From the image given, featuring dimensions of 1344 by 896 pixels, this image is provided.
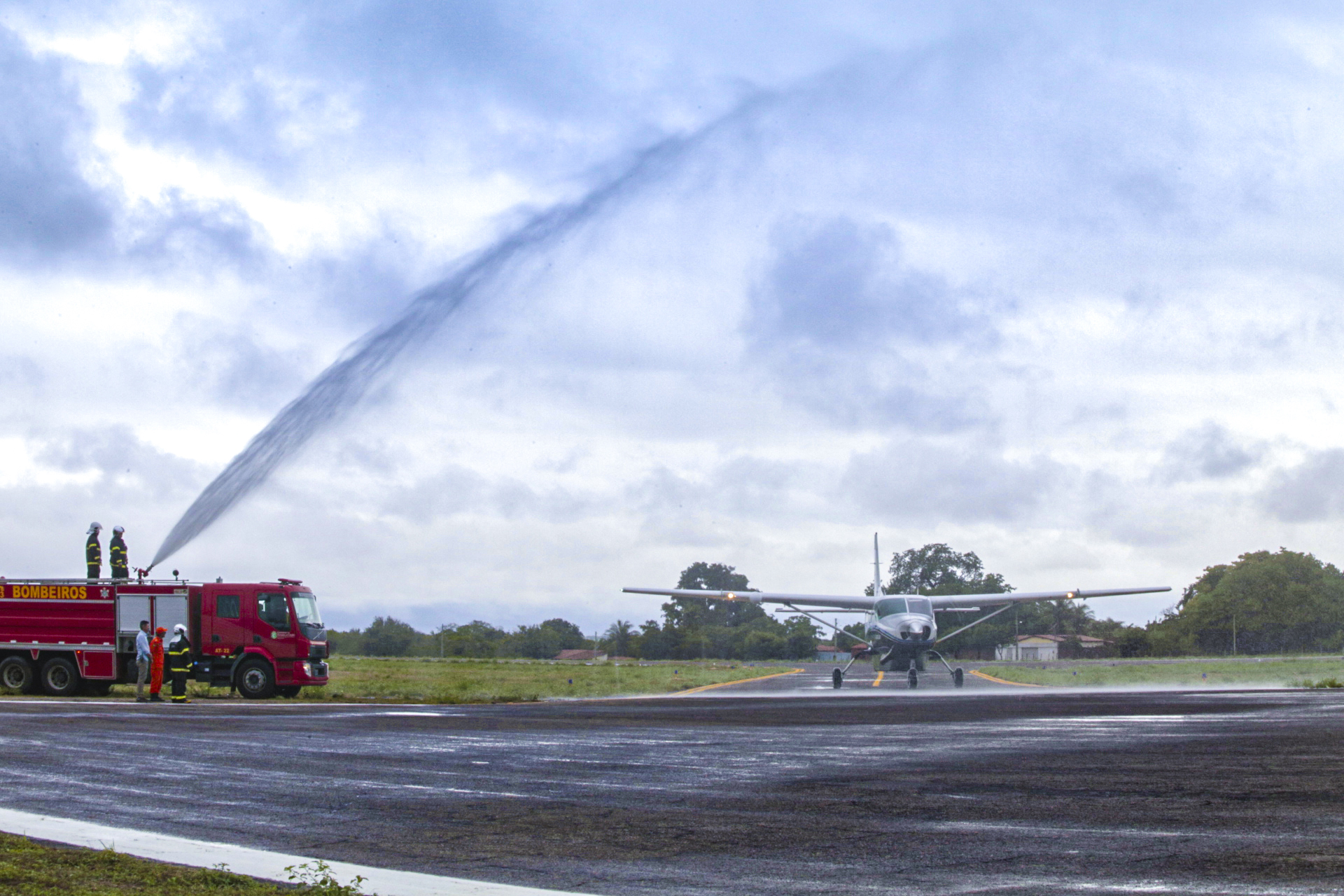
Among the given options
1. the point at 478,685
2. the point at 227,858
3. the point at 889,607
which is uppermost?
the point at 227,858

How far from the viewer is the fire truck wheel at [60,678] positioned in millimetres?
29875

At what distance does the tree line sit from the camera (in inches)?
4469

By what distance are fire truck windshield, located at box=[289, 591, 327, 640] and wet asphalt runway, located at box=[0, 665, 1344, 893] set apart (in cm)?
943

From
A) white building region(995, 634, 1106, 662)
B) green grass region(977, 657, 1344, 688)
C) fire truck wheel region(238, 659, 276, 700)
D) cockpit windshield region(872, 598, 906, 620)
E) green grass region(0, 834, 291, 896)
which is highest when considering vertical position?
green grass region(0, 834, 291, 896)

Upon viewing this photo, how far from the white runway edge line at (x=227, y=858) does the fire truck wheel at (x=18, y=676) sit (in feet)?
77.8

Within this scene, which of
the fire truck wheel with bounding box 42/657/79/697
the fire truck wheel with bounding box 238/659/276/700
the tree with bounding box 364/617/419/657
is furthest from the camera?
the tree with bounding box 364/617/419/657

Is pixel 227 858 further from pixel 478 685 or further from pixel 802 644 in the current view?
pixel 802 644

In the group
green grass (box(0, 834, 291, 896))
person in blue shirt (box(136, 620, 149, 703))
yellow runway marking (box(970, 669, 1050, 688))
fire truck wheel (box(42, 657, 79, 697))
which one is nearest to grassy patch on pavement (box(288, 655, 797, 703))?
person in blue shirt (box(136, 620, 149, 703))

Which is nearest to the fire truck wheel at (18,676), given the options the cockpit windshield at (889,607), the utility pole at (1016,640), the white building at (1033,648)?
the cockpit windshield at (889,607)

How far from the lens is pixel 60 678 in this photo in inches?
1181

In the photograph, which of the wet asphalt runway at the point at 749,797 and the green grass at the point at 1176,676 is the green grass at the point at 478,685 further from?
the green grass at the point at 1176,676

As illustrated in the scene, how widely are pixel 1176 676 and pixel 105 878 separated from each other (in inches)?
2023

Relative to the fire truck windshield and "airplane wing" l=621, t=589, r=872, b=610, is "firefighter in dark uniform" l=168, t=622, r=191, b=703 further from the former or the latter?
"airplane wing" l=621, t=589, r=872, b=610

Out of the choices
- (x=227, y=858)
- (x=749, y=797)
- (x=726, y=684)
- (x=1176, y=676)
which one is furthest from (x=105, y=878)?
(x=1176, y=676)
